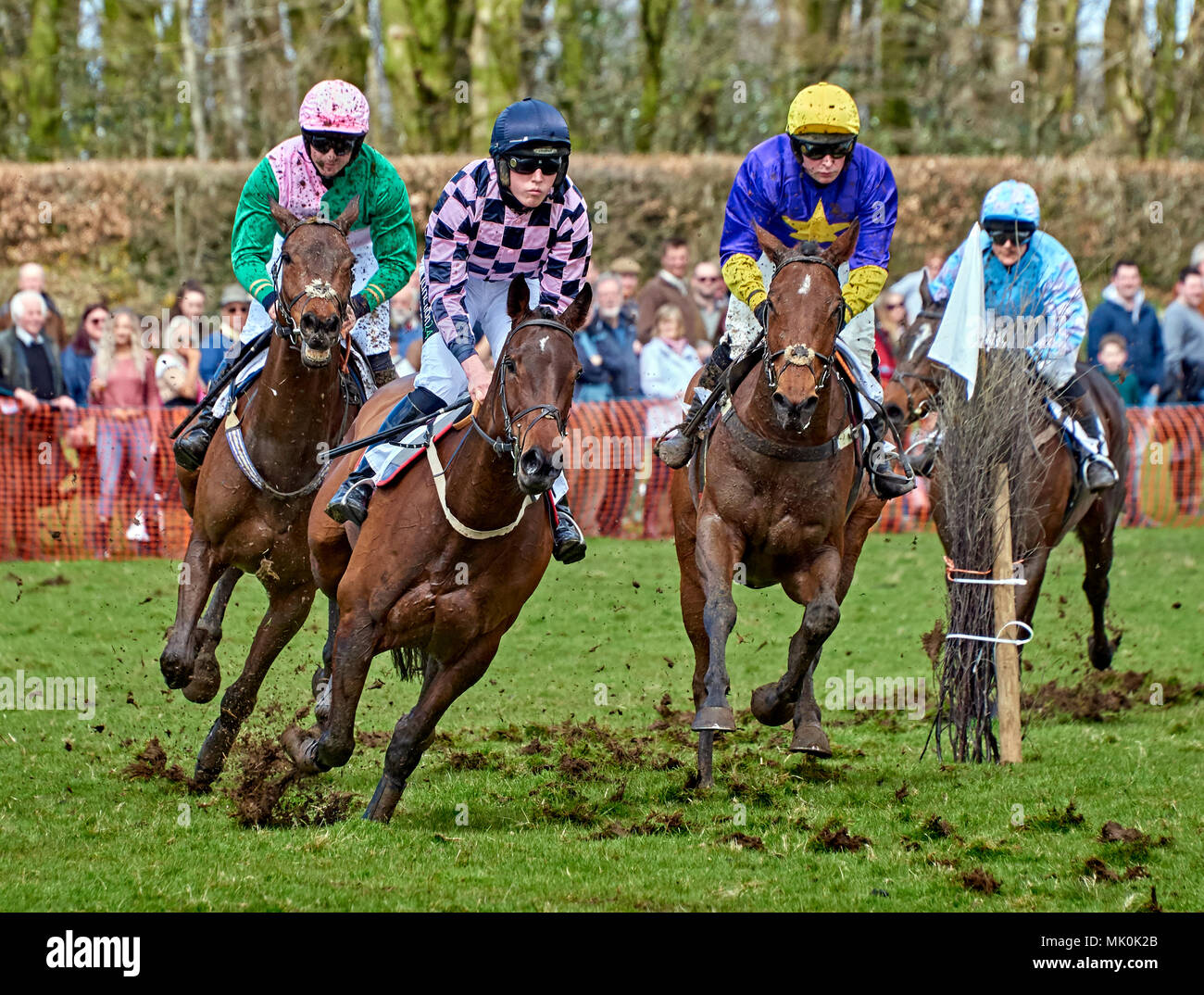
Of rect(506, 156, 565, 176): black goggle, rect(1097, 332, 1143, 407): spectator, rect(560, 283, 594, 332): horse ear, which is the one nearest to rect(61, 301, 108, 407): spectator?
rect(506, 156, 565, 176): black goggle

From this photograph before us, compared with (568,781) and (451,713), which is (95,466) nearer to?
(451,713)

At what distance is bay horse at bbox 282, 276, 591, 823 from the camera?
6418 millimetres

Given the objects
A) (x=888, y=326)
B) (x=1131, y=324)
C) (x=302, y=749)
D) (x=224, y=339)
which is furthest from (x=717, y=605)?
(x=1131, y=324)

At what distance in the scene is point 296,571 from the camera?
7961 mm

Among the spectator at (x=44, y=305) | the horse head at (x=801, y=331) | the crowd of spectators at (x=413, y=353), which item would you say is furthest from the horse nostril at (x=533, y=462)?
the spectator at (x=44, y=305)

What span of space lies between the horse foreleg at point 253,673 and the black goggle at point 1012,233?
4373 millimetres

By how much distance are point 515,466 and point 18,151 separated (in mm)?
20760

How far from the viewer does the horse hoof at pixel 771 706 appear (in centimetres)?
743

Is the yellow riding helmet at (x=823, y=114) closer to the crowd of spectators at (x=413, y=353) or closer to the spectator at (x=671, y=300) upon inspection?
the crowd of spectators at (x=413, y=353)

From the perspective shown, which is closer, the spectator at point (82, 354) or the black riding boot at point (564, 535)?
the black riding boot at point (564, 535)

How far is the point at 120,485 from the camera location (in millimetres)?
13875

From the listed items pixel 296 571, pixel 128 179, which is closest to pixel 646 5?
pixel 128 179
